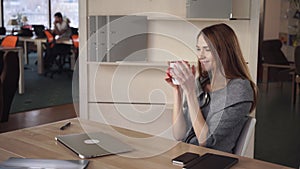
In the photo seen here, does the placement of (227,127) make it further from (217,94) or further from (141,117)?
(141,117)

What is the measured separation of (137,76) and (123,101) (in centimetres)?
68

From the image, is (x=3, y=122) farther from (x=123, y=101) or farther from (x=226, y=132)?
(x=226, y=132)

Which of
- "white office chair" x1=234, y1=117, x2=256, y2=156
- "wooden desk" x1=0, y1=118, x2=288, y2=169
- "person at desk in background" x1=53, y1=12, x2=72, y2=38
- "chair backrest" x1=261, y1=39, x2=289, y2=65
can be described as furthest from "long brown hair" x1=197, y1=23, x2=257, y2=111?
"person at desk in background" x1=53, y1=12, x2=72, y2=38

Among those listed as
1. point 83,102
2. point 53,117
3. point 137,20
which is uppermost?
point 137,20

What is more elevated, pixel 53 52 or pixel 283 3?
pixel 283 3

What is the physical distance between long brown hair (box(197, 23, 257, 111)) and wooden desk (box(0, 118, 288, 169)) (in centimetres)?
44

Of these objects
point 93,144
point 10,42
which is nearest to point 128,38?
point 93,144

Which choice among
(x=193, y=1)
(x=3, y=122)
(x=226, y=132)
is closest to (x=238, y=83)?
(x=226, y=132)

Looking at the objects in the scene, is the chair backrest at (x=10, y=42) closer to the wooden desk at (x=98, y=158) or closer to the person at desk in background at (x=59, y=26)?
the person at desk in background at (x=59, y=26)

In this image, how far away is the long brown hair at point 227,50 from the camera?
1854 millimetres

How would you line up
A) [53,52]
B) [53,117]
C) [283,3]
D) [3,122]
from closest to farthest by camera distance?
[3,122] → [53,117] → [53,52] → [283,3]

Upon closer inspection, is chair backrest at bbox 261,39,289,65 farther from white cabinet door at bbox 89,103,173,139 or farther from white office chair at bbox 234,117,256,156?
white office chair at bbox 234,117,256,156

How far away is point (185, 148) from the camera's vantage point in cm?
161

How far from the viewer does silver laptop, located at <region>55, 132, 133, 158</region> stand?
1517mm
